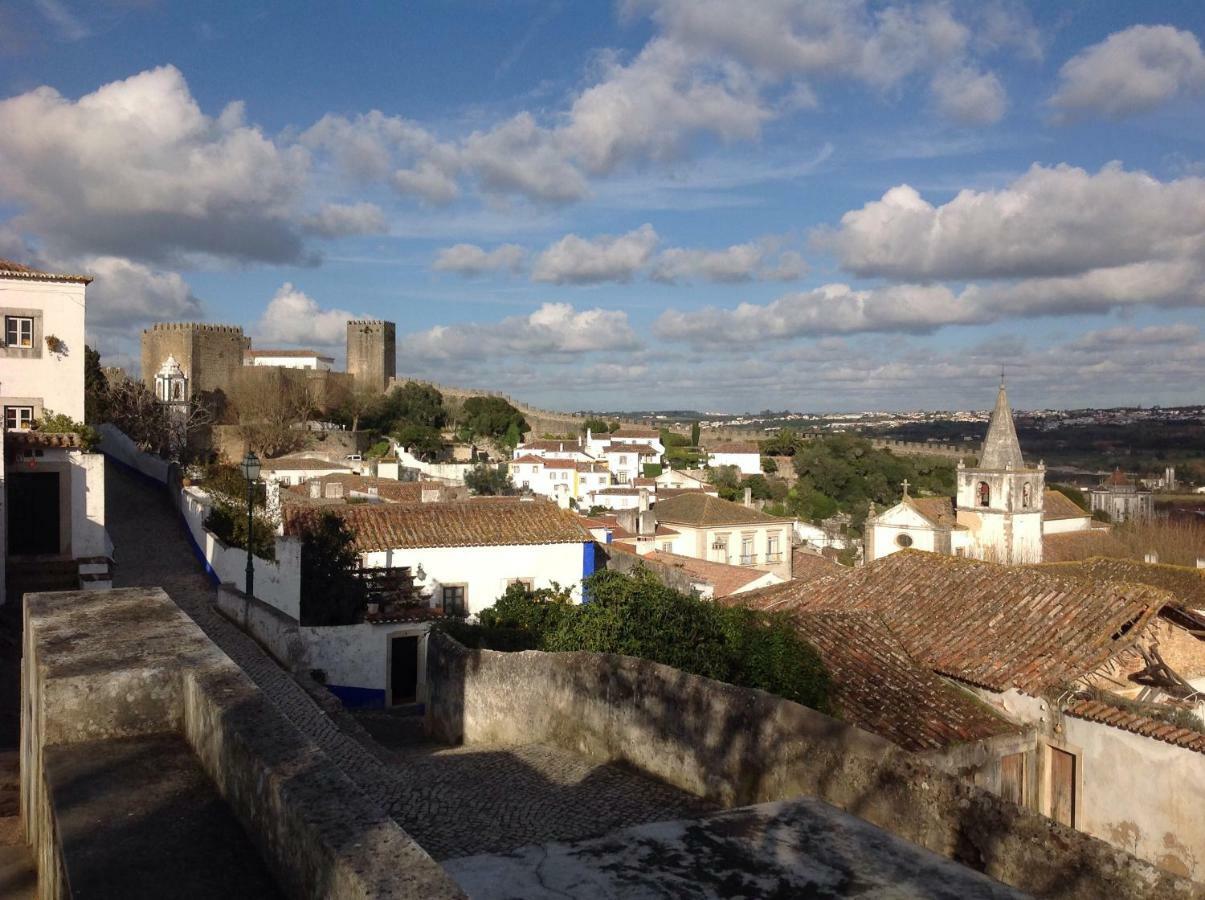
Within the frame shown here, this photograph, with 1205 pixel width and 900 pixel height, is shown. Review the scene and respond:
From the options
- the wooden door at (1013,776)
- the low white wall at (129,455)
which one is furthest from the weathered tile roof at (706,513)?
the wooden door at (1013,776)

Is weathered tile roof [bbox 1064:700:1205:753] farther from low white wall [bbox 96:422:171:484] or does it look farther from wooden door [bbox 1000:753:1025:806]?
low white wall [bbox 96:422:171:484]

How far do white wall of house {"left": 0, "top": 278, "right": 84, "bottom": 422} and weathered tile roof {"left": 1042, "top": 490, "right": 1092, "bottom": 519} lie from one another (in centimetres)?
4202

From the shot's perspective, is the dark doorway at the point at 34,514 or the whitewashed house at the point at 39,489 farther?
the dark doorway at the point at 34,514

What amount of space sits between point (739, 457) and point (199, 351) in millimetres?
38648

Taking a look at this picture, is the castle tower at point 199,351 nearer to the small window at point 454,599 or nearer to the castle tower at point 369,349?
the castle tower at point 369,349

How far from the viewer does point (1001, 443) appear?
1657 inches

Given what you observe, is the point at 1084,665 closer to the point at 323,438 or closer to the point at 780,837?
the point at 780,837

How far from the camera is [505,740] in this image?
9.64 metres

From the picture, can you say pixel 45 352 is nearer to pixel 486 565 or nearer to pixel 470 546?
pixel 470 546

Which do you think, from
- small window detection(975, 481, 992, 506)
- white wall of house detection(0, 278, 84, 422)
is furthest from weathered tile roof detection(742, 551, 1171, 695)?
small window detection(975, 481, 992, 506)

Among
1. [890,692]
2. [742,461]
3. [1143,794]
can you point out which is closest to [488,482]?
[742,461]

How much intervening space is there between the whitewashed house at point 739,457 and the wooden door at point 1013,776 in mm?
57062

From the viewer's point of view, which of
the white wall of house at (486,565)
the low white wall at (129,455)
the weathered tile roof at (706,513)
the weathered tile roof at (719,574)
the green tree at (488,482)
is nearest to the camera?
the white wall of house at (486,565)

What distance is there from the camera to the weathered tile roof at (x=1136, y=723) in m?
8.50
